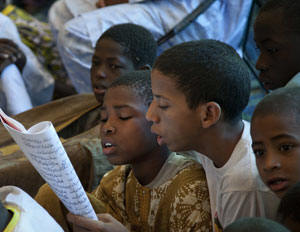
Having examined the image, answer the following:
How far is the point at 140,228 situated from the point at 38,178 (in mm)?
529

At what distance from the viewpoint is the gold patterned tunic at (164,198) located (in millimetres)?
1493

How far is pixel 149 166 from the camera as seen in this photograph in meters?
1.63

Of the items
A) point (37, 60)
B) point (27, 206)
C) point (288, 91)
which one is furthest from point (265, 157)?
point (37, 60)

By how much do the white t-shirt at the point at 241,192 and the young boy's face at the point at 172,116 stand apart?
14 cm

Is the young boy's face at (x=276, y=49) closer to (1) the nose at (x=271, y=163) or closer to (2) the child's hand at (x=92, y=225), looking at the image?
(1) the nose at (x=271, y=163)

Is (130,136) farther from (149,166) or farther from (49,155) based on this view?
(49,155)

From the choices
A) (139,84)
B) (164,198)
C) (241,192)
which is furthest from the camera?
(139,84)

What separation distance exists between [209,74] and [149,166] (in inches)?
15.4

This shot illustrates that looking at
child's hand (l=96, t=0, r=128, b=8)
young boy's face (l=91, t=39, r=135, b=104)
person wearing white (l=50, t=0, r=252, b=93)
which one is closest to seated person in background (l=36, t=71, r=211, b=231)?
young boy's face (l=91, t=39, r=135, b=104)

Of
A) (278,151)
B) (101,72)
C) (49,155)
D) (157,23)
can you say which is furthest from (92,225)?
(157,23)

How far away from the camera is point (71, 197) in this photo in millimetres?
1146

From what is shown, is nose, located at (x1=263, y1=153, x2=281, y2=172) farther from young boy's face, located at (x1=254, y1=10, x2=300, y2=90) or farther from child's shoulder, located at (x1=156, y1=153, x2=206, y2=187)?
young boy's face, located at (x1=254, y1=10, x2=300, y2=90)

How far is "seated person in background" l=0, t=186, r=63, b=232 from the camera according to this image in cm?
89

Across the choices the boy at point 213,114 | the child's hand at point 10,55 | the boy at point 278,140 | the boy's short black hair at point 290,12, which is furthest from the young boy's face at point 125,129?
the child's hand at point 10,55
